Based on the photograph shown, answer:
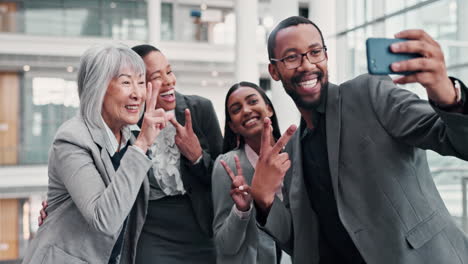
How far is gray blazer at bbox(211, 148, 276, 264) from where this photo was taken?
6.72 feet

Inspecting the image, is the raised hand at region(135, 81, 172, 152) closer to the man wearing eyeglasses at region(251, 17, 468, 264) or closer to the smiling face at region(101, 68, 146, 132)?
the smiling face at region(101, 68, 146, 132)

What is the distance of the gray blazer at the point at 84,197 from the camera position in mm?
1630

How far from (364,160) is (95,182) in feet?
2.76

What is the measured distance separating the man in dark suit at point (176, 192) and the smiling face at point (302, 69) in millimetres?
841

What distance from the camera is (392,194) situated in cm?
139

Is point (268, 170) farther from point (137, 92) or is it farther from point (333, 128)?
point (137, 92)

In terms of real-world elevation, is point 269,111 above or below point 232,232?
above

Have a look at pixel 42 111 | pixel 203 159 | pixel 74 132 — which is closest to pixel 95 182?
pixel 74 132

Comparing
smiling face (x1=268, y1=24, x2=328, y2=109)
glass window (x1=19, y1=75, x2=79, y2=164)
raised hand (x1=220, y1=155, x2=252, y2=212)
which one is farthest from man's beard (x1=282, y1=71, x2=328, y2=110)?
glass window (x1=19, y1=75, x2=79, y2=164)

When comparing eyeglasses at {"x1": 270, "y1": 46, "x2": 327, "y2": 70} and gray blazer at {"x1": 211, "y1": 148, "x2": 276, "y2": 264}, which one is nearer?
eyeglasses at {"x1": 270, "y1": 46, "x2": 327, "y2": 70}

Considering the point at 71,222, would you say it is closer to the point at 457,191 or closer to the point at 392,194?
the point at 392,194

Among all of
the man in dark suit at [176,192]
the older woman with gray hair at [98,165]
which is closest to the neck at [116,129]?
the older woman with gray hair at [98,165]

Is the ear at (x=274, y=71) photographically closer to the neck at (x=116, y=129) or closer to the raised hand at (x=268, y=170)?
the raised hand at (x=268, y=170)

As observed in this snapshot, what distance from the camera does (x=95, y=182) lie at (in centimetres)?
167
